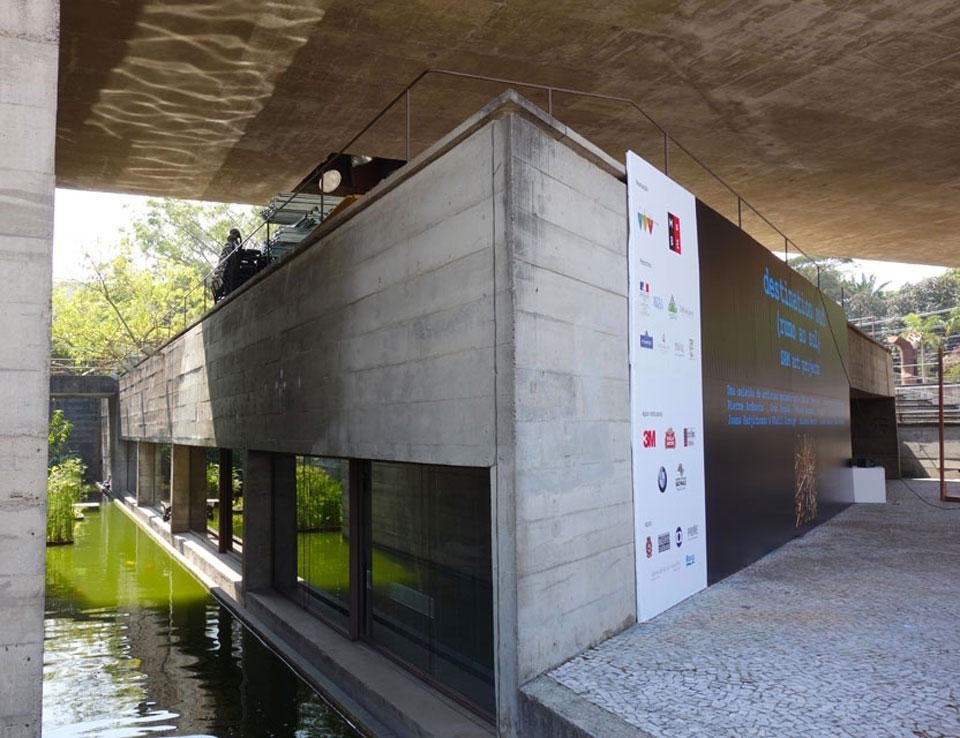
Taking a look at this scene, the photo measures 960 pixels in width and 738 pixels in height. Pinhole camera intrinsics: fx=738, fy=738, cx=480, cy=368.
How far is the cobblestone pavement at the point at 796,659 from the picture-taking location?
157 inches

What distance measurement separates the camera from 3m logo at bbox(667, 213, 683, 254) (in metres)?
6.87

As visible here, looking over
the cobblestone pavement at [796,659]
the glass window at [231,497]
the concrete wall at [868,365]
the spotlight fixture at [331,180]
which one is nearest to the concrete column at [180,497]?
the glass window at [231,497]

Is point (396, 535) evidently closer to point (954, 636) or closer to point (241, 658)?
point (241, 658)

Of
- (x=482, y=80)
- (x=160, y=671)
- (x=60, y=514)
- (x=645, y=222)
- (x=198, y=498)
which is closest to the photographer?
(x=645, y=222)

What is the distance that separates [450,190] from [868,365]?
595 inches

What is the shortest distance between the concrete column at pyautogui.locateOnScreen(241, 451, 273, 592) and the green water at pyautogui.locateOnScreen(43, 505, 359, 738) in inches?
24.3

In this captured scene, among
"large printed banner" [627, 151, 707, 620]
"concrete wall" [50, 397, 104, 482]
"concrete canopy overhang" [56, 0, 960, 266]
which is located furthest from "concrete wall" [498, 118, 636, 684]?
"concrete wall" [50, 397, 104, 482]

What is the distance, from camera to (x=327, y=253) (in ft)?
24.8

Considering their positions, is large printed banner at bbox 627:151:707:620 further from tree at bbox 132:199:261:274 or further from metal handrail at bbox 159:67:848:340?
tree at bbox 132:199:261:274

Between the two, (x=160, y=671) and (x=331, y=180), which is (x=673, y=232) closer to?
(x=331, y=180)

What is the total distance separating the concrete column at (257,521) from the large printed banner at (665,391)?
5563 mm

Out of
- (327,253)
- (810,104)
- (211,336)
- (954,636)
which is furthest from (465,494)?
(211,336)

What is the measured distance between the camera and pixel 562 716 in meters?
4.10

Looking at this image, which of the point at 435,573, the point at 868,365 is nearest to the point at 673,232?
the point at 435,573
